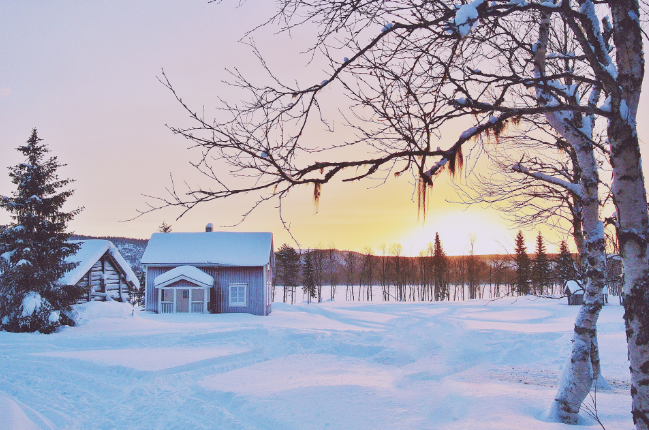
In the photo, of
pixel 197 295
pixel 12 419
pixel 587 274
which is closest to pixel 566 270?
pixel 587 274

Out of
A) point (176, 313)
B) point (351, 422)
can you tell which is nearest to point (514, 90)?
point (351, 422)

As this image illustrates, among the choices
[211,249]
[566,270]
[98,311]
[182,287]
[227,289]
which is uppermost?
[211,249]

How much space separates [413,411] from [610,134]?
17.5 feet

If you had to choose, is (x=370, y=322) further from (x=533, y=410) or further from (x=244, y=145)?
(x=244, y=145)

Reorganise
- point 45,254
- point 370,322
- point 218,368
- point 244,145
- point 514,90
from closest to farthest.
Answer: point 244,145, point 514,90, point 218,368, point 45,254, point 370,322

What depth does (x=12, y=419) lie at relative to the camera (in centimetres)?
633

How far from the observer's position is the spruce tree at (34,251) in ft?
61.5

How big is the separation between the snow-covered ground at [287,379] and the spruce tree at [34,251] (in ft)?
4.02

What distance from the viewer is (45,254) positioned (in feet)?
65.0

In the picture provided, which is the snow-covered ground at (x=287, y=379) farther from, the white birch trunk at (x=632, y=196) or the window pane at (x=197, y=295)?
the window pane at (x=197, y=295)

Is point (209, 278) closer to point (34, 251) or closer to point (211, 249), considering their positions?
point (211, 249)

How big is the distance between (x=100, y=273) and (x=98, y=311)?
10.6 ft

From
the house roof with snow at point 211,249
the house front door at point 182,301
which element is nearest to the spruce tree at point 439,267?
the house roof with snow at point 211,249

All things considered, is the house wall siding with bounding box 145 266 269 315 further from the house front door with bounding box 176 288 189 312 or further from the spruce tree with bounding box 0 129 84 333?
the spruce tree with bounding box 0 129 84 333
